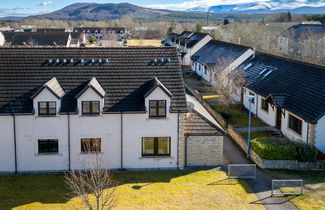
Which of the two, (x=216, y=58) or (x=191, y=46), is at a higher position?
(x=191, y=46)

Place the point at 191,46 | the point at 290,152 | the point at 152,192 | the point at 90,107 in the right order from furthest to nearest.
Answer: the point at 191,46, the point at 290,152, the point at 90,107, the point at 152,192

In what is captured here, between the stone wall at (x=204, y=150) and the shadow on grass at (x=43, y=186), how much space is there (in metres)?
1.48

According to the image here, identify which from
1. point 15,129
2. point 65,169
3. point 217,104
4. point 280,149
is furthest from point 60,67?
point 217,104

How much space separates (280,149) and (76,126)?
1484 cm

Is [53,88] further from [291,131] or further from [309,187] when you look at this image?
[291,131]

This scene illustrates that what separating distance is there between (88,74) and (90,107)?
301cm

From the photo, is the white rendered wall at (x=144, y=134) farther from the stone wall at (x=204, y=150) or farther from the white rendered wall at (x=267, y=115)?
the white rendered wall at (x=267, y=115)

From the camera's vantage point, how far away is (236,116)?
4256 cm

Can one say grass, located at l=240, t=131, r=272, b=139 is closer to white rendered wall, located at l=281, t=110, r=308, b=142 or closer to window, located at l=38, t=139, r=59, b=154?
white rendered wall, located at l=281, t=110, r=308, b=142

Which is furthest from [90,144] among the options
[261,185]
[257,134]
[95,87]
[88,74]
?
[257,134]

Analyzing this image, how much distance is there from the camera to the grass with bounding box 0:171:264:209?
72.5 ft

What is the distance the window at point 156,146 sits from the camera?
90.6ft

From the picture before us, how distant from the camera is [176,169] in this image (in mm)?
27672

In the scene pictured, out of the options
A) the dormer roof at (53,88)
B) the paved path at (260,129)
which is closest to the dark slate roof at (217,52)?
the paved path at (260,129)
